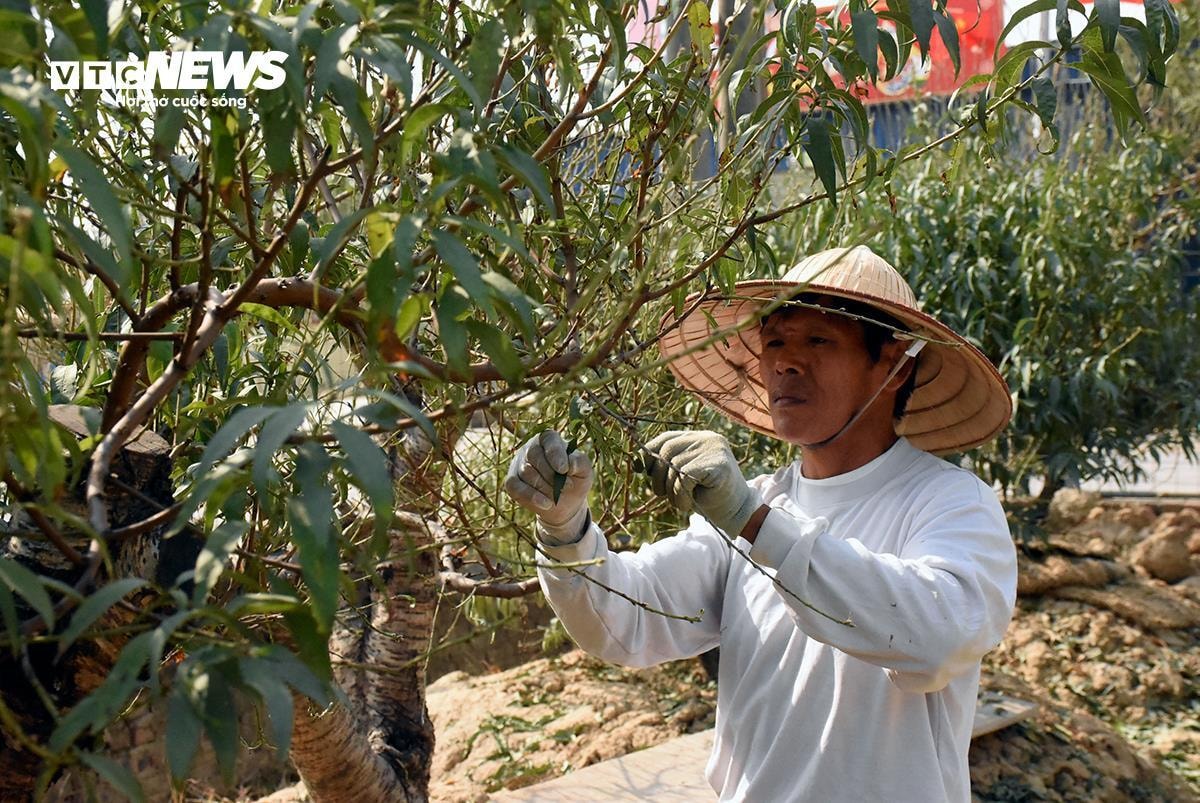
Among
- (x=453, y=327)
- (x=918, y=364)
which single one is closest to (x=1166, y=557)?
(x=918, y=364)

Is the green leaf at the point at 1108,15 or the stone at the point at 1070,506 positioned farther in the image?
the stone at the point at 1070,506

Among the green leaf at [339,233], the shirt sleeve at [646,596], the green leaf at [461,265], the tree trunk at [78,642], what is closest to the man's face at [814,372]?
the shirt sleeve at [646,596]

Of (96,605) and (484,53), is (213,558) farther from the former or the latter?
(484,53)

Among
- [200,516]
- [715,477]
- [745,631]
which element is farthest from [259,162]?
[745,631]

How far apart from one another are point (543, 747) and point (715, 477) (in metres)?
3.69

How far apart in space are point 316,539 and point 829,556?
1.06 m

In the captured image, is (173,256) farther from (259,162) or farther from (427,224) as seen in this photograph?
(427,224)

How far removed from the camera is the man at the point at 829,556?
5.82ft

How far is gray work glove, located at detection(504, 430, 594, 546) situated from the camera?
1718 millimetres

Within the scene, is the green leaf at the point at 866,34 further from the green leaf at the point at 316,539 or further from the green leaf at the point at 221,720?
the green leaf at the point at 221,720

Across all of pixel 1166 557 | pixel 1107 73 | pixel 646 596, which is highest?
pixel 1107 73

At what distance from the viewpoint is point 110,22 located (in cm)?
99

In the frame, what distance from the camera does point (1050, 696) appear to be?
585 cm

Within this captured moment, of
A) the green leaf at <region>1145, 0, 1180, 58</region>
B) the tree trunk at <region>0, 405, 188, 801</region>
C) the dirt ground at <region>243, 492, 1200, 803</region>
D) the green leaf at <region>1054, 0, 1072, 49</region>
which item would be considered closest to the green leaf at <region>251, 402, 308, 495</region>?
the tree trunk at <region>0, 405, 188, 801</region>
